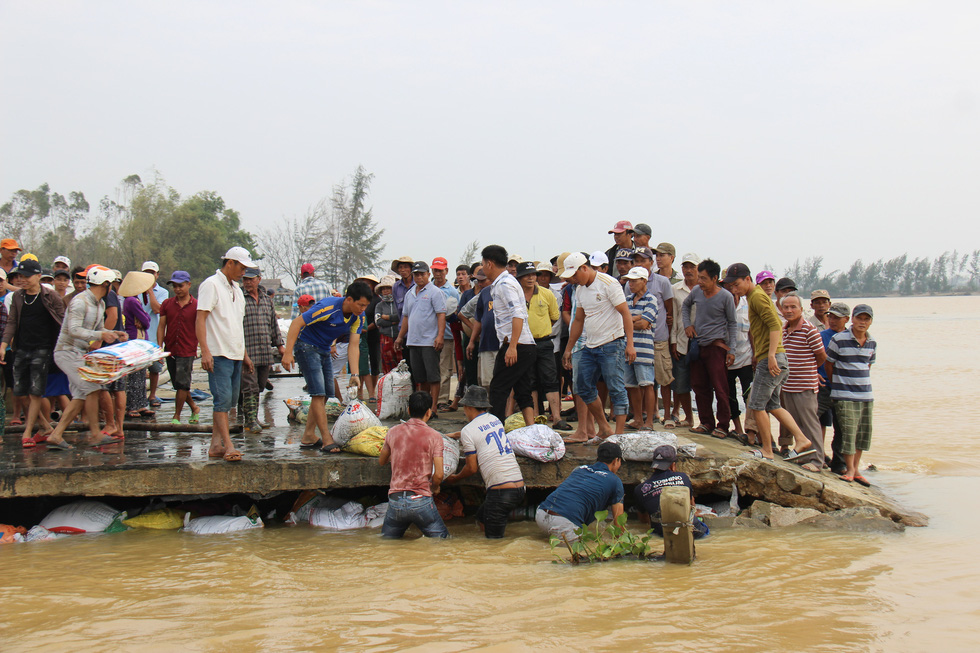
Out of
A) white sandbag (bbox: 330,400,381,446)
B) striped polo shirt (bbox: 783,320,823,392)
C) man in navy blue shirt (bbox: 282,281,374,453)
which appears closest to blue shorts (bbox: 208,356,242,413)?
man in navy blue shirt (bbox: 282,281,374,453)

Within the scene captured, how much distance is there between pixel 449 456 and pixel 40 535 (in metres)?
3.46

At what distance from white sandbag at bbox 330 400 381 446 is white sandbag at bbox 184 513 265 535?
1024 millimetres

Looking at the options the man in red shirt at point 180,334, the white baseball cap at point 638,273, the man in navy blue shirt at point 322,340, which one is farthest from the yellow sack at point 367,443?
the white baseball cap at point 638,273

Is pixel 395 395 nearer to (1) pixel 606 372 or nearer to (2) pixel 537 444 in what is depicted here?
(2) pixel 537 444

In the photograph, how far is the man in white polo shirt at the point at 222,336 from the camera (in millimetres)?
5918

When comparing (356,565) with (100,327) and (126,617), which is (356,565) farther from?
(100,327)

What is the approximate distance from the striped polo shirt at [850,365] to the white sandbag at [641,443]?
7.39ft

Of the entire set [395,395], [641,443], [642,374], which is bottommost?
[641,443]

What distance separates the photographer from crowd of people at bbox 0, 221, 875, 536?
6.25 m

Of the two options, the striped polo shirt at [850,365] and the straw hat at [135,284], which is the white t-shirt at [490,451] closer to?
the striped polo shirt at [850,365]

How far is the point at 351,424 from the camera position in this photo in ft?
21.2

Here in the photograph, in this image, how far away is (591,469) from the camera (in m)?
5.89

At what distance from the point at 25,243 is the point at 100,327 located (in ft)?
188

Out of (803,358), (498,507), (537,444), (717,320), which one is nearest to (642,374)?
(717,320)
